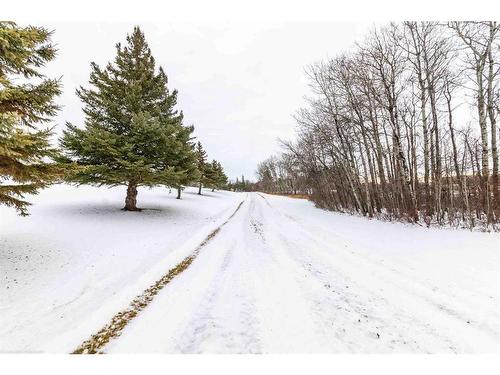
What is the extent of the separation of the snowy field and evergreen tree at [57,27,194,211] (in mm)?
4306

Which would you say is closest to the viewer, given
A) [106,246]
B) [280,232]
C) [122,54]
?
[106,246]

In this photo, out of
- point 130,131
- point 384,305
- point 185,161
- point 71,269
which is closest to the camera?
point 384,305

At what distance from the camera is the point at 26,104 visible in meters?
6.35

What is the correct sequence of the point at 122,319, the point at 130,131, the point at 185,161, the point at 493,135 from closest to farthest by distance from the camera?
the point at 122,319, the point at 493,135, the point at 130,131, the point at 185,161

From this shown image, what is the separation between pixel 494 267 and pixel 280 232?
6.22m

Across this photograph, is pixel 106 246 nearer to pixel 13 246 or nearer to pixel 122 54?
pixel 13 246

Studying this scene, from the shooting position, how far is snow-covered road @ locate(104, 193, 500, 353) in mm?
2830

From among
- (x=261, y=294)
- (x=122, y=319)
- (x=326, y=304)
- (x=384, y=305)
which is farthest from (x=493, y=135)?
(x=122, y=319)

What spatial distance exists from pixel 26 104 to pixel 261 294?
23.8ft

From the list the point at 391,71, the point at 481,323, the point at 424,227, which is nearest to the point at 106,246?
the point at 481,323

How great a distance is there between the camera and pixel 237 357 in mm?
2637

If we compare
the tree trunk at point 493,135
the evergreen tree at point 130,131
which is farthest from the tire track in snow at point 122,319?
the tree trunk at point 493,135

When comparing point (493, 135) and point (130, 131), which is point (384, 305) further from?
point (130, 131)

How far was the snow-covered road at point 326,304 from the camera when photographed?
2830 millimetres
